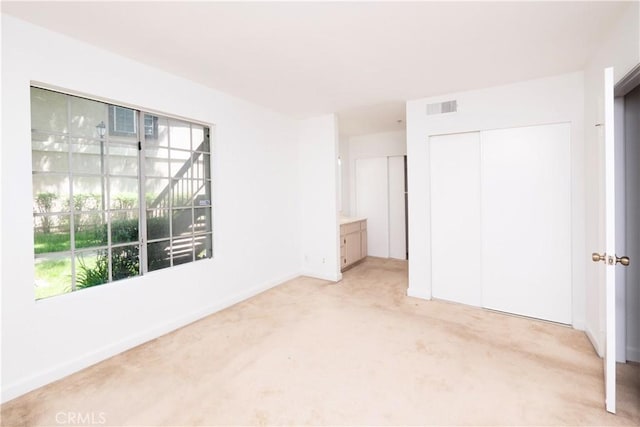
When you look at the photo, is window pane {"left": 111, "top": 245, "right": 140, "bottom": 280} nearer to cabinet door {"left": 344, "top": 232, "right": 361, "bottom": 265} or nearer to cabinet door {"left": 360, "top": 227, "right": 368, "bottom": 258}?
cabinet door {"left": 344, "top": 232, "right": 361, "bottom": 265}

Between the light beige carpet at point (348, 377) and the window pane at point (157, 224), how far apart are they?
1.04m

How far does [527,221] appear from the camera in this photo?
322 centimetres

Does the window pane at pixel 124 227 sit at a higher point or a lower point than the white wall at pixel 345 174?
lower

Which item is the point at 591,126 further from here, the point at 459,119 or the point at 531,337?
the point at 531,337

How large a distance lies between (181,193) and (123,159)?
2.16 feet

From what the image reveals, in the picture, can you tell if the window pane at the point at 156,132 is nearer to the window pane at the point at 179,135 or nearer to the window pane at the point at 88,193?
the window pane at the point at 179,135

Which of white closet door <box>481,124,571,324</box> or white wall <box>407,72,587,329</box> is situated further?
white closet door <box>481,124,571,324</box>

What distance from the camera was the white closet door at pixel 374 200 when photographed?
6.14 meters

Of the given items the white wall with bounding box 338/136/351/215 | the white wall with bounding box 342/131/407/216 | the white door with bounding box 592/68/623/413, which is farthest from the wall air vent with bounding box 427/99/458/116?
the white wall with bounding box 338/136/351/215

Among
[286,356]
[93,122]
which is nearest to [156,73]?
[93,122]

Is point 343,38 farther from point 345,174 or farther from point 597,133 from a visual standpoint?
point 345,174

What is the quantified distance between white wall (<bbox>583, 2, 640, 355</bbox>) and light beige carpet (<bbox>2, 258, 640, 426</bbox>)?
0.40 meters

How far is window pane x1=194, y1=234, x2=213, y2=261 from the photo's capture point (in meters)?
3.43

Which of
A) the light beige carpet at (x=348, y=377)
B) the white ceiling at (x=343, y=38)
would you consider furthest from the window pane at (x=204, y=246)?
the white ceiling at (x=343, y=38)
